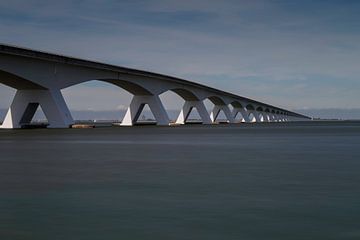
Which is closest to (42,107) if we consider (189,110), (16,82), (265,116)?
(16,82)

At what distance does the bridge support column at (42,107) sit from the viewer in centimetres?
5425

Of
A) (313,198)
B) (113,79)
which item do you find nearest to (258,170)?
(313,198)

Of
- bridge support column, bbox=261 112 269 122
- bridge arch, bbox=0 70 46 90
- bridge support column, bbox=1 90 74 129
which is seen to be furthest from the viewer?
bridge support column, bbox=261 112 269 122

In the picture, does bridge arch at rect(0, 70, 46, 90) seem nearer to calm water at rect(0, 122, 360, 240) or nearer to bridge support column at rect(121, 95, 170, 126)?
bridge support column at rect(121, 95, 170, 126)

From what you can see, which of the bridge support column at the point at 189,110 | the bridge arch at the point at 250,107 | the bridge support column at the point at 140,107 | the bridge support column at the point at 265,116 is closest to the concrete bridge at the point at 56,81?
the bridge support column at the point at 140,107

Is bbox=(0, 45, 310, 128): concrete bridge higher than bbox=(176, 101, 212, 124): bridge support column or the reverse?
the reverse

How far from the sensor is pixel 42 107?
180 feet

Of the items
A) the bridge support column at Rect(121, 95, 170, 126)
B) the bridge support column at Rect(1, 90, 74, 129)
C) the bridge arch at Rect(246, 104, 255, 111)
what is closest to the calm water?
the bridge support column at Rect(1, 90, 74, 129)

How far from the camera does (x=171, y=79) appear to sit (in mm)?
83500

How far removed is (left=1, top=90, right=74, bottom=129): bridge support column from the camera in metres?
54.2

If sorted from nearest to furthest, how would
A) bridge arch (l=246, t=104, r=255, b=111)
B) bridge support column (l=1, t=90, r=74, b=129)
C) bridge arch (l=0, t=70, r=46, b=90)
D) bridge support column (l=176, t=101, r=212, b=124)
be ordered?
bridge arch (l=0, t=70, r=46, b=90) → bridge support column (l=1, t=90, r=74, b=129) → bridge support column (l=176, t=101, r=212, b=124) → bridge arch (l=246, t=104, r=255, b=111)

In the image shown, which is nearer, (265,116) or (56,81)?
(56,81)

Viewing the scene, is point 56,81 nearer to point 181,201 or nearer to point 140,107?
point 140,107

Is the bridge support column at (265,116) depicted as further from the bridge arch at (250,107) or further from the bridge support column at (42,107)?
the bridge support column at (42,107)
